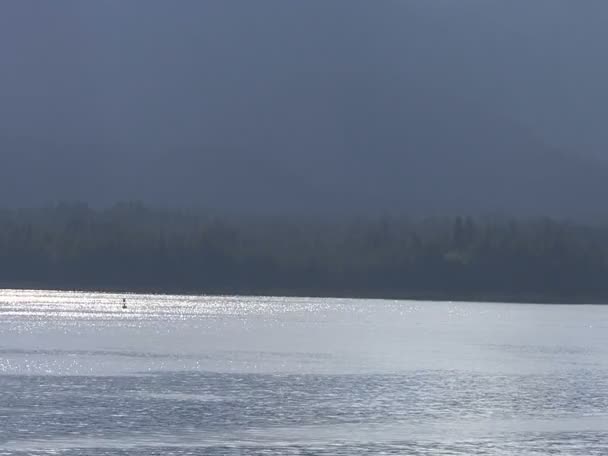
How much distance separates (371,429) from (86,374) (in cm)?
3745

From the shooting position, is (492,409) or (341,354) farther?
(341,354)

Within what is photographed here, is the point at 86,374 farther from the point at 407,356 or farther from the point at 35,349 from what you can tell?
the point at 407,356

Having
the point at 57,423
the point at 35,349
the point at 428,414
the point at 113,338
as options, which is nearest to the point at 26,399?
the point at 57,423

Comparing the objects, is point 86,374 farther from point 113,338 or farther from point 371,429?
point 113,338

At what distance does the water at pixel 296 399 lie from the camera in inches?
2702

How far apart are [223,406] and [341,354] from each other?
5540 centimetres

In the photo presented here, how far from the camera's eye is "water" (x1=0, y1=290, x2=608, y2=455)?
6862 centimetres

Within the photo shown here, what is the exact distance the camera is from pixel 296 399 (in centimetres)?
8894

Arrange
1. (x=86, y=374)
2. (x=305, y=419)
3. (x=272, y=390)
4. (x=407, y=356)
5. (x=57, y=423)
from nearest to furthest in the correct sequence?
1. (x=57, y=423)
2. (x=305, y=419)
3. (x=272, y=390)
4. (x=86, y=374)
5. (x=407, y=356)

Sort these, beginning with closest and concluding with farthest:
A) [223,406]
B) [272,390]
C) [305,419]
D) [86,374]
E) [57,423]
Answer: [57,423]
[305,419]
[223,406]
[272,390]
[86,374]

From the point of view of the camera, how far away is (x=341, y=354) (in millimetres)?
138500

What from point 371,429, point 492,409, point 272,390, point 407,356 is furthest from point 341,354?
point 371,429

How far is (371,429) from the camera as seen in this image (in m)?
74.5

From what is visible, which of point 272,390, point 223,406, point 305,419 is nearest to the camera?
point 305,419
